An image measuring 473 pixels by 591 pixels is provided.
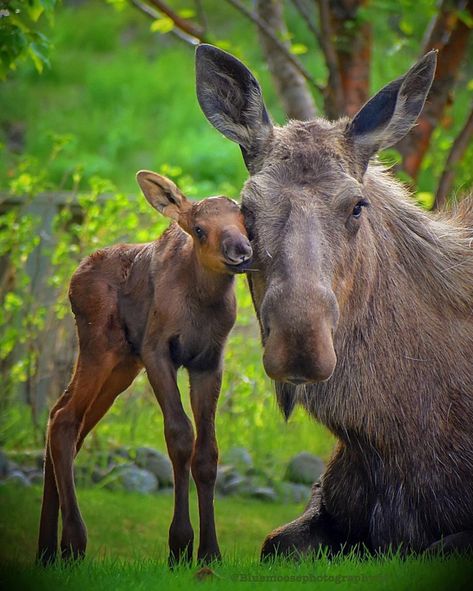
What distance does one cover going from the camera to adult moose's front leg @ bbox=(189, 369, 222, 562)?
17.1 feet

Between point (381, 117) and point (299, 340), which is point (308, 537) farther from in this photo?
point (381, 117)

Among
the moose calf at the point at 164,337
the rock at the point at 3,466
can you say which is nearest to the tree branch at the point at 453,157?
the rock at the point at 3,466

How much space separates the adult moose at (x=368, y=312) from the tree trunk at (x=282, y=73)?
14.4 feet

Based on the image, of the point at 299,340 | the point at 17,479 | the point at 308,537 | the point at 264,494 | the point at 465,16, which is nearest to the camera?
the point at 299,340

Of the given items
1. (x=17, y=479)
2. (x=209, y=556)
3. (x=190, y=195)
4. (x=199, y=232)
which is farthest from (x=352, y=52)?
(x=209, y=556)

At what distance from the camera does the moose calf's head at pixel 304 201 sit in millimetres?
4746

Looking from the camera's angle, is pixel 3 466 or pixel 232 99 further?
pixel 3 466

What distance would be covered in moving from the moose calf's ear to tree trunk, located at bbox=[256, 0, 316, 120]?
4910 mm

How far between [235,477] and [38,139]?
9450 millimetres

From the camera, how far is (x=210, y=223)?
5.24 m

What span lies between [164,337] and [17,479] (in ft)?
14.5

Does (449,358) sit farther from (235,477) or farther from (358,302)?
(235,477)

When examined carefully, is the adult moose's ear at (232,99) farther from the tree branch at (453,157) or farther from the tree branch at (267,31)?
the tree branch at (453,157)

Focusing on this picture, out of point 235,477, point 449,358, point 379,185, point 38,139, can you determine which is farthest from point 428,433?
point 38,139
